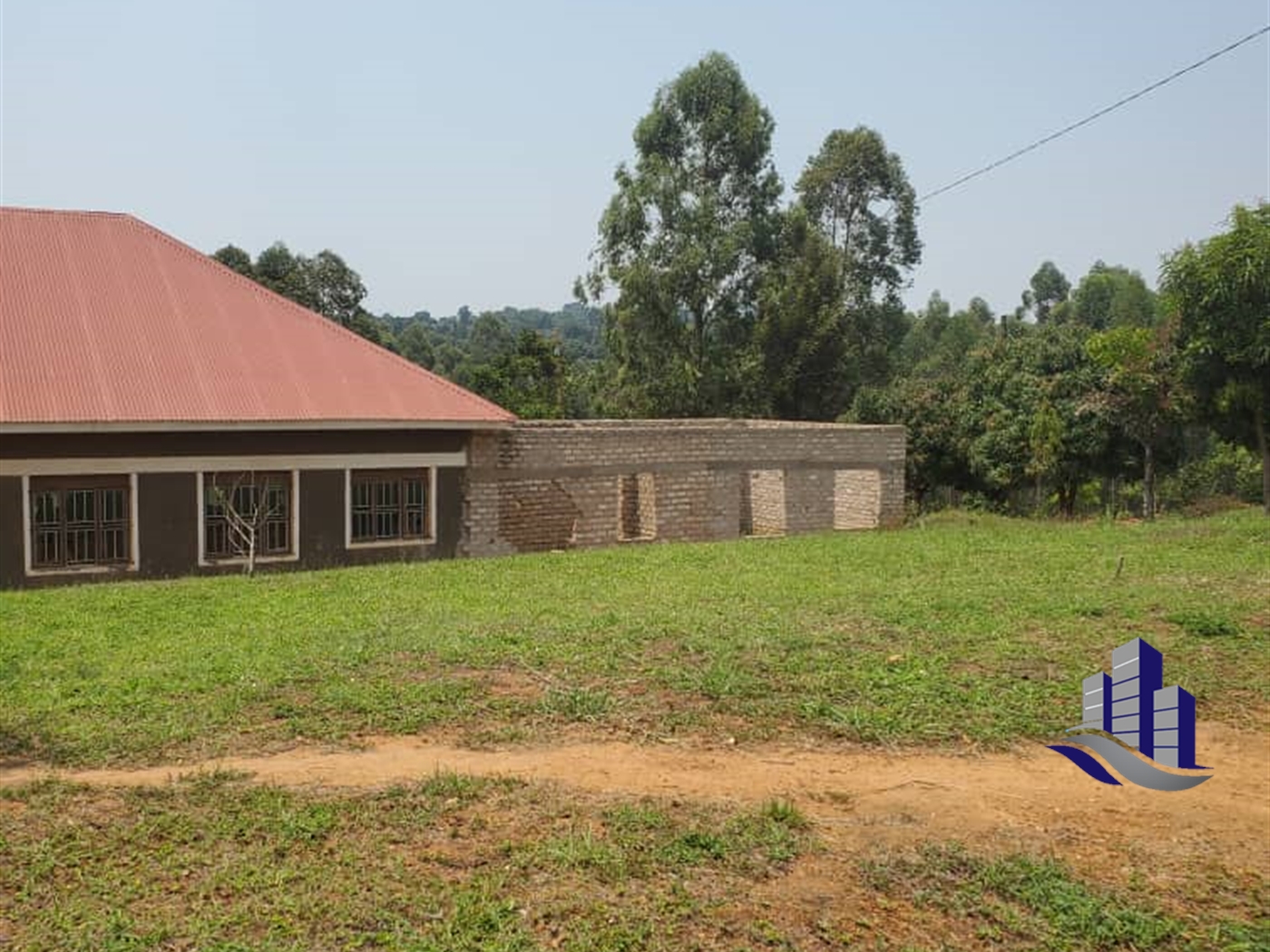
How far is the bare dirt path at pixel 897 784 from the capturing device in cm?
484

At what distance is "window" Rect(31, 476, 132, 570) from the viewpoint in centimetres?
1347

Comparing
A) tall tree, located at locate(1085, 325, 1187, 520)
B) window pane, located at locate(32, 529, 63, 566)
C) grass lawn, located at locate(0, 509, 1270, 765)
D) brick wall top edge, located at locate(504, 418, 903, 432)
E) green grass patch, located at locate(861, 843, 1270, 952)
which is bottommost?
green grass patch, located at locate(861, 843, 1270, 952)

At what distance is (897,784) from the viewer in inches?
214

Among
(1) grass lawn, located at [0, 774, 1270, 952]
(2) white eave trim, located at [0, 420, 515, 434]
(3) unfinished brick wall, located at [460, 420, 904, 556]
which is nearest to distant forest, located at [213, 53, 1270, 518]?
(3) unfinished brick wall, located at [460, 420, 904, 556]

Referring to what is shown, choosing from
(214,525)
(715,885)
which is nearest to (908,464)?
(214,525)

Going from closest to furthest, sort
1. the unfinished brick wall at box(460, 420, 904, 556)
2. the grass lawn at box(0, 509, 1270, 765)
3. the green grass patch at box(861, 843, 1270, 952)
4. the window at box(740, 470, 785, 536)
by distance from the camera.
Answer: the green grass patch at box(861, 843, 1270, 952) < the grass lawn at box(0, 509, 1270, 765) < the unfinished brick wall at box(460, 420, 904, 556) < the window at box(740, 470, 785, 536)

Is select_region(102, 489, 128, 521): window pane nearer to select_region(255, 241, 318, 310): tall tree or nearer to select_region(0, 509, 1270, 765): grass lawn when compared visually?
select_region(0, 509, 1270, 765): grass lawn

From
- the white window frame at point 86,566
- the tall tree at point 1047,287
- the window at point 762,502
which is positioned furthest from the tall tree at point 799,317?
the tall tree at point 1047,287

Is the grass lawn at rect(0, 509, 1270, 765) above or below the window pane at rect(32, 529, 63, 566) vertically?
below

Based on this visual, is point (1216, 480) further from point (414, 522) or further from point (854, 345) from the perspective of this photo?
point (414, 522)

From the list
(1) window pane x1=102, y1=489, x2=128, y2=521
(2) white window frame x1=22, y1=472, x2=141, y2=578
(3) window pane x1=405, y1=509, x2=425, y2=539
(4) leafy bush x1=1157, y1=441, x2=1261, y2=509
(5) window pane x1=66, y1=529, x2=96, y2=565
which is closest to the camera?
(2) white window frame x1=22, y1=472, x2=141, y2=578

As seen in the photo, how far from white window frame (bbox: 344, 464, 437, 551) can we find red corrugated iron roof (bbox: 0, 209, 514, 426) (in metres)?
0.89

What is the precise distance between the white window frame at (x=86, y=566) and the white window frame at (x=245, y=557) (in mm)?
735

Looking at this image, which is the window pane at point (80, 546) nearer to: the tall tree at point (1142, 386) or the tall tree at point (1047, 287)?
the tall tree at point (1142, 386)
